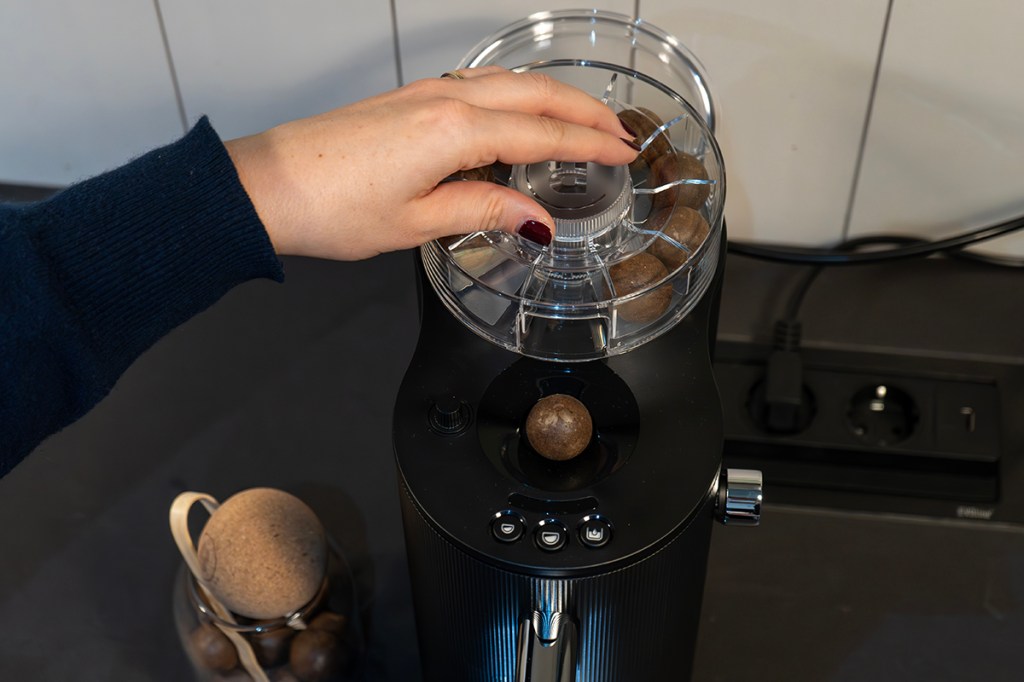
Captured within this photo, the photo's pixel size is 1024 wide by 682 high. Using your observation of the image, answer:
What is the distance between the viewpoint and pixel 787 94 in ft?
2.51

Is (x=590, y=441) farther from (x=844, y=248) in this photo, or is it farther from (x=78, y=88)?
(x=78, y=88)

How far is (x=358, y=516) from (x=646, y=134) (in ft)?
1.07

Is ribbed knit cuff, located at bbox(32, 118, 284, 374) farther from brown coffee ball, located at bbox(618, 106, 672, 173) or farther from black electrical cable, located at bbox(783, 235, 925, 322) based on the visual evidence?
black electrical cable, located at bbox(783, 235, 925, 322)

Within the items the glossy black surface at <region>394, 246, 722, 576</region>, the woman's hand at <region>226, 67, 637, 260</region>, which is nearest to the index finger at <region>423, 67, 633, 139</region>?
the woman's hand at <region>226, 67, 637, 260</region>

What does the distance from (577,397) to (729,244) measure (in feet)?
1.11

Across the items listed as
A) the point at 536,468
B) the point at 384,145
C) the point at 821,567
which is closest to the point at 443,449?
the point at 536,468

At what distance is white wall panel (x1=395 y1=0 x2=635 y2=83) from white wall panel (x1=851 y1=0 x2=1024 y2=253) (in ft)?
0.65

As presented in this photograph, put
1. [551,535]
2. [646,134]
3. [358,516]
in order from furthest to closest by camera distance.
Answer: [358,516]
[646,134]
[551,535]

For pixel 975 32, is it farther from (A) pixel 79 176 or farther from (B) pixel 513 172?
(A) pixel 79 176

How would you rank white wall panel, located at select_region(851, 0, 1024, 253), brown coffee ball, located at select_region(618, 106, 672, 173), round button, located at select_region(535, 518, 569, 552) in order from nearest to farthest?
round button, located at select_region(535, 518, 569, 552) → brown coffee ball, located at select_region(618, 106, 672, 173) → white wall panel, located at select_region(851, 0, 1024, 253)

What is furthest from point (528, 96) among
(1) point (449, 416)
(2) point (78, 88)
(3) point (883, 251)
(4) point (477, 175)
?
(2) point (78, 88)

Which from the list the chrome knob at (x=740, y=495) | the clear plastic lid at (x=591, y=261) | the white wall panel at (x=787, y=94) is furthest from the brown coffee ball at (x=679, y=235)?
the white wall panel at (x=787, y=94)

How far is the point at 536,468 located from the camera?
491mm

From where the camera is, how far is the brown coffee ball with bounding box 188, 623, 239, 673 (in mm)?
625
